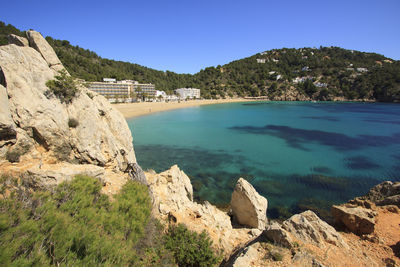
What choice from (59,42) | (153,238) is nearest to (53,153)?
(153,238)

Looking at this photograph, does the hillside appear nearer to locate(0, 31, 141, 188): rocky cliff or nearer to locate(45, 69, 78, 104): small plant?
locate(0, 31, 141, 188): rocky cliff

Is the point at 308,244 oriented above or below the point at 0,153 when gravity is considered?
below

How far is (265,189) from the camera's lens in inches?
530

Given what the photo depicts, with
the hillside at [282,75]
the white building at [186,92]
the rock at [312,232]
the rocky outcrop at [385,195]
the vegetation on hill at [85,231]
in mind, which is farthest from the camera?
the white building at [186,92]

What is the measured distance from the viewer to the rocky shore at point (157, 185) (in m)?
5.13

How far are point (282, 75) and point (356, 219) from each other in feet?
498

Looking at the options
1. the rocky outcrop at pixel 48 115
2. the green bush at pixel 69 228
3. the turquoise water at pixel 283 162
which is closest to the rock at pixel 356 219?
the turquoise water at pixel 283 162

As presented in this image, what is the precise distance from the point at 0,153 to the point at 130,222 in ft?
14.7

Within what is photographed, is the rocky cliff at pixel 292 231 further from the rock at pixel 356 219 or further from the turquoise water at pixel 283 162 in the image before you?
the turquoise water at pixel 283 162

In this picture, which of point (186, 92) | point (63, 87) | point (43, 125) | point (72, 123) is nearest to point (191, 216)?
point (72, 123)

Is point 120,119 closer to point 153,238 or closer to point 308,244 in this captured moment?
point 153,238

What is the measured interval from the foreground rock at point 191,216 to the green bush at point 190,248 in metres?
0.59

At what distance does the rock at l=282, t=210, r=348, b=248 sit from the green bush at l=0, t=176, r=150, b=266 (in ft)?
15.6

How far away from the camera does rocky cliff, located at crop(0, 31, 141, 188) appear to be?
18.5 feet
